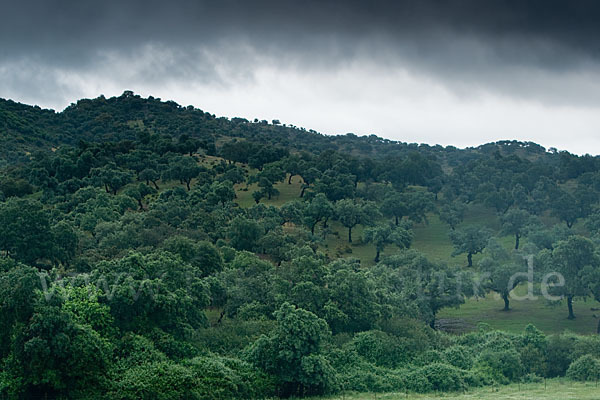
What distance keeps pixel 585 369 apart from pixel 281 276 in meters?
24.5

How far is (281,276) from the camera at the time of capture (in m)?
50.0

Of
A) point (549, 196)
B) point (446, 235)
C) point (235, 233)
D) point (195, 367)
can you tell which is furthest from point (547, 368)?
point (549, 196)

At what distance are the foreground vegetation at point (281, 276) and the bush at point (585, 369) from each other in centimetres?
11

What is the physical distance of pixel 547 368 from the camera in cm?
4578

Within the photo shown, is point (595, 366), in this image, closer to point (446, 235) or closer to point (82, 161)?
point (446, 235)

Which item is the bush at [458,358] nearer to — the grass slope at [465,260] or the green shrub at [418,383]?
the green shrub at [418,383]

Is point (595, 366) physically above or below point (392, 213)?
below

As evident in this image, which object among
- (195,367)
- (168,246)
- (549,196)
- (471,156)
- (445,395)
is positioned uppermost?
(471,156)

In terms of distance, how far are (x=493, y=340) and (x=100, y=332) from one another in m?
31.4

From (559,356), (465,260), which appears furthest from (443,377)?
(465,260)

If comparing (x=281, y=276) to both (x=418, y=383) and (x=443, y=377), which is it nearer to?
(x=418, y=383)

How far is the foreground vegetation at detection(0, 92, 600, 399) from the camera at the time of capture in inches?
1294

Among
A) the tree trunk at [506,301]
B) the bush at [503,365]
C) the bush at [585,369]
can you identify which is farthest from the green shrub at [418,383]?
the tree trunk at [506,301]

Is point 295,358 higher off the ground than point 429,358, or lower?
higher
